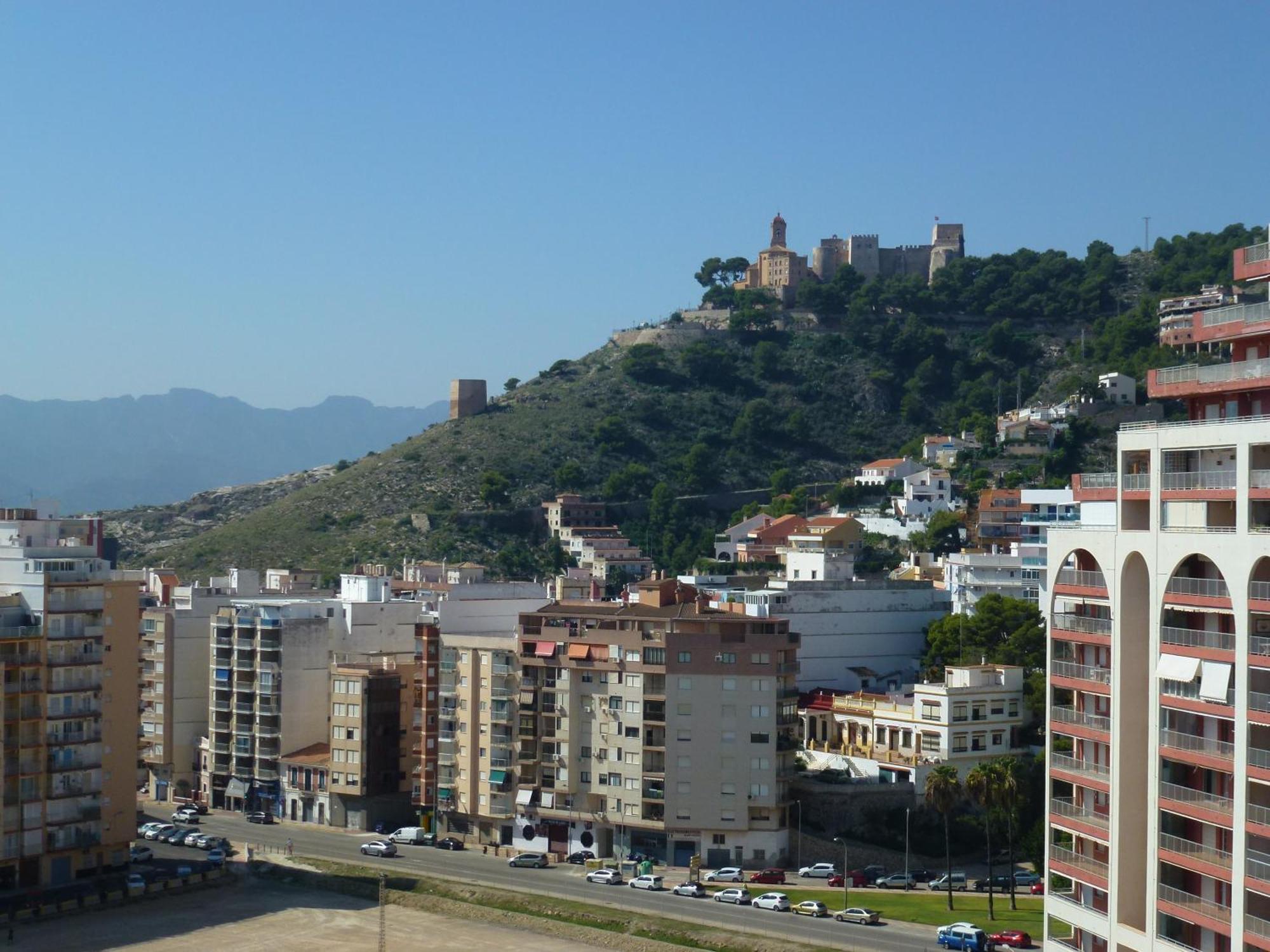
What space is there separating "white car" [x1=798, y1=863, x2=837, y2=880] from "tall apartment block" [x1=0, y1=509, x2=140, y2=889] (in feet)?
80.8

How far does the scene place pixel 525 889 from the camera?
220 feet

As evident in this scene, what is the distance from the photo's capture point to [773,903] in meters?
63.1

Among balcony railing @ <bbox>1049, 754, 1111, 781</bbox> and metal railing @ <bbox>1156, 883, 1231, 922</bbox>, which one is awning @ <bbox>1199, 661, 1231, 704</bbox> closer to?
metal railing @ <bbox>1156, 883, 1231, 922</bbox>

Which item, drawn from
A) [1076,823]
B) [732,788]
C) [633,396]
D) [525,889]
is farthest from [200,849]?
[633,396]

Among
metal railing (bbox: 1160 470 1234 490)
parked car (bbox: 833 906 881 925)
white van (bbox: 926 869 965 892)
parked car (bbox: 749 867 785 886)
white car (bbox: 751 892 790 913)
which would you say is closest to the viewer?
metal railing (bbox: 1160 470 1234 490)

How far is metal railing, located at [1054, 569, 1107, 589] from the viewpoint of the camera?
117 feet

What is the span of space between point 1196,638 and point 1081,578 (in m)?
4.16

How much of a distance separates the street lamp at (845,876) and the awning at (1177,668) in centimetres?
3102

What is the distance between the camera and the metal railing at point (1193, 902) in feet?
103

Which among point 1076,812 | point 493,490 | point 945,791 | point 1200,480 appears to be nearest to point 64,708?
point 945,791

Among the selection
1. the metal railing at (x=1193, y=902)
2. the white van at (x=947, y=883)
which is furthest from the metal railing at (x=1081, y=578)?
the white van at (x=947, y=883)

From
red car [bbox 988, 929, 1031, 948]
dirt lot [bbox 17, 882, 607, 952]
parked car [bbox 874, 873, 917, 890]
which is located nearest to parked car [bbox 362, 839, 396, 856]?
dirt lot [bbox 17, 882, 607, 952]

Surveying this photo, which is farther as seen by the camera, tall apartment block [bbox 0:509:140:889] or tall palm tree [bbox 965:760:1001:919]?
tall apartment block [bbox 0:509:140:889]

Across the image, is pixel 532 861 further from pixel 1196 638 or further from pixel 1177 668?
pixel 1196 638
